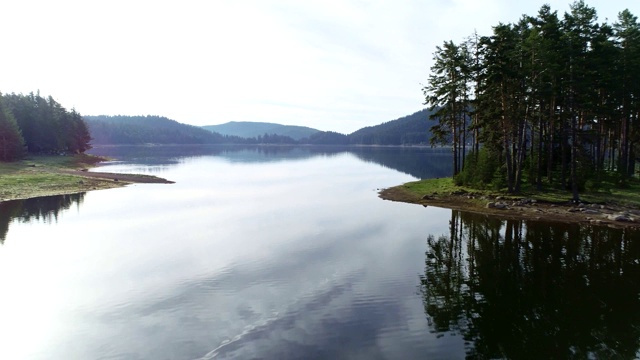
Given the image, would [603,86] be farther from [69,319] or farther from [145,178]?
[145,178]

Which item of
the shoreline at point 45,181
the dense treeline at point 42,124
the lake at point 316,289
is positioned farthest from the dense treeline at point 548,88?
the dense treeline at point 42,124

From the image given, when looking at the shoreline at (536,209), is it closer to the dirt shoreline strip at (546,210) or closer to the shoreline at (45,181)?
the dirt shoreline strip at (546,210)

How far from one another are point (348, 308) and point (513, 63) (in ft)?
118

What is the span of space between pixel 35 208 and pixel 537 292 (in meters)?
48.3

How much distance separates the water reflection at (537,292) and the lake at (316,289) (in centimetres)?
8

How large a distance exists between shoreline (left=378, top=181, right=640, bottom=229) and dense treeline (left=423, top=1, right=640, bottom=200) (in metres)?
2.78

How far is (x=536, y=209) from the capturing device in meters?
38.4

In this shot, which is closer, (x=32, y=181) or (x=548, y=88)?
(x=548, y=88)

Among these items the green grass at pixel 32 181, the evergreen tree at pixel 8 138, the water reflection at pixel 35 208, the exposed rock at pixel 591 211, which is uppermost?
the evergreen tree at pixel 8 138

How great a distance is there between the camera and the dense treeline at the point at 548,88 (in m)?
38.1

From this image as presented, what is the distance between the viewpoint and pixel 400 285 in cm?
2002

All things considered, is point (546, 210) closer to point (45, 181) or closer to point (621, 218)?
point (621, 218)

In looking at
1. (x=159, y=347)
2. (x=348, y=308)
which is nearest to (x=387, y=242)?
(x=348, y=308)

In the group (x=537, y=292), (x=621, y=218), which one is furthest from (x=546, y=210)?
(x=537, y=292)
